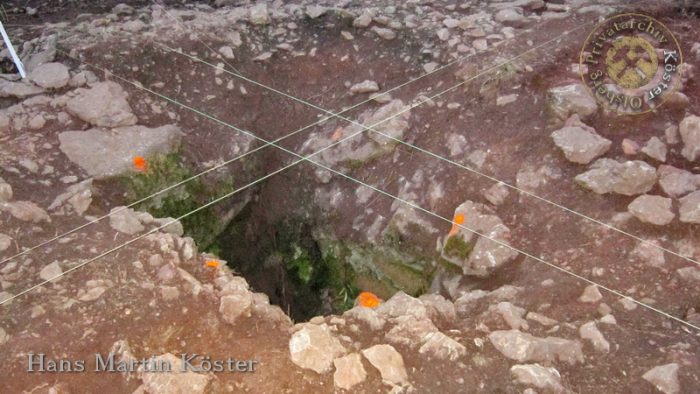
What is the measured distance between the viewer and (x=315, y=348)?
2430 mm

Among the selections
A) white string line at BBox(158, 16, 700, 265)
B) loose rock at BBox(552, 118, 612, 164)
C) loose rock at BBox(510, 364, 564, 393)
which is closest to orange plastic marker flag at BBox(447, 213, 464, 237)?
white string line at BBox(158, 16, 700, 265)

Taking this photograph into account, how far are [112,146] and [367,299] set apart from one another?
222 cm

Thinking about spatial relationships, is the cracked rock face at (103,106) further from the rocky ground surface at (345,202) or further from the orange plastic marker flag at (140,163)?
the orange plastic marker flag at (140,163)

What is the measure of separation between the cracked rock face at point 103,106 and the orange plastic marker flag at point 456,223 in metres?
2.57

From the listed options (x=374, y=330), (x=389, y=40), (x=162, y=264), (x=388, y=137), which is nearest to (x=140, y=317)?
(x=162, y=264)

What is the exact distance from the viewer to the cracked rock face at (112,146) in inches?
143

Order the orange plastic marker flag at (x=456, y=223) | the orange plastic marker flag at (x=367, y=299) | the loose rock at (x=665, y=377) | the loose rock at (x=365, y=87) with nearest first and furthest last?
the loose rock at (x=665, y=377), the orange plastic marker flag at (x=456, y=223), the orange plastic marker flag at (x=367, y=299), the loose rock at (x=365, y=87)

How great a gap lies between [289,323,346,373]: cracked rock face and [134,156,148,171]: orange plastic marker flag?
6.53 feet

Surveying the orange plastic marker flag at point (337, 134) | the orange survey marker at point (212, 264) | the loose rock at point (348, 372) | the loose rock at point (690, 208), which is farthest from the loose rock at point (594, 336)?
the orange plastic marker flag at point (337, 134)

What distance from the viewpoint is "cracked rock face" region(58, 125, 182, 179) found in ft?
12.0

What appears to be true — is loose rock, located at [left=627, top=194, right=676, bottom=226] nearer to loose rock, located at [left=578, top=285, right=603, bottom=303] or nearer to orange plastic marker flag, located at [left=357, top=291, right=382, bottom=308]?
loose rock, located at [left=578, top=285, right=603, bottom=303]

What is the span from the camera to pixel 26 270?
9.21 ft

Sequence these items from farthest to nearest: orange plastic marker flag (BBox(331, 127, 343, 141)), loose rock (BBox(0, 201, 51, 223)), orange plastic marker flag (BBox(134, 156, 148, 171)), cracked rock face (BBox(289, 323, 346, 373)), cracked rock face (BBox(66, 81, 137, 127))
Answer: orange plastic marker flag (BBox(331, 127, 343, 141)), cracked rock face (BBox(66, 81, 137, 127)), orange plastic marker flag (BBox(134, 156, 148, 171)), loose rock (BBox(0, 201, 51, 223)), cracked rock face (BBox(289, 323, 346, 373))

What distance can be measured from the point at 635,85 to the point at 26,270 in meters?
4.22
